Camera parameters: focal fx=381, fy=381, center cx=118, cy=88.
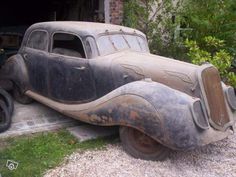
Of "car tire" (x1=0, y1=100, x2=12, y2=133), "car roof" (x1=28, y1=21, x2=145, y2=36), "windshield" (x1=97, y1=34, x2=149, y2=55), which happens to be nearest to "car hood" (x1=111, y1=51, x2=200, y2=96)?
"windshield" (x1=97, y1=34, x2=149, y2=55)

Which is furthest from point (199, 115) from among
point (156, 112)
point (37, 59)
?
point (37, 59)

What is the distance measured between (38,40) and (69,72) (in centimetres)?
122

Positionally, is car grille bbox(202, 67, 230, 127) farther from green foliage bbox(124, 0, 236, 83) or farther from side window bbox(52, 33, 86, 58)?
green foliage bbox(124, 0, 236, 83)

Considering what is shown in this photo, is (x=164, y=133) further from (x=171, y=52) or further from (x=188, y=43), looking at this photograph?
(x=171, y=52)

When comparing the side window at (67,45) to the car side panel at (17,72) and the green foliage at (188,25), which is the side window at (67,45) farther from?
the green foliage at (188,25)

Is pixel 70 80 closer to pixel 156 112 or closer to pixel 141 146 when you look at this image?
pixel 141 146

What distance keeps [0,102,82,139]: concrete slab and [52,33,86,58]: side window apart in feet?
4.14

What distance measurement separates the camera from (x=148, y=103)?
522 cm

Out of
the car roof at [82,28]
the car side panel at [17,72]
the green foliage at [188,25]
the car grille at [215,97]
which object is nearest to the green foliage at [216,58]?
the green foliage at [188,25]

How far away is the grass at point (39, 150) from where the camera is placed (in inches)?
201

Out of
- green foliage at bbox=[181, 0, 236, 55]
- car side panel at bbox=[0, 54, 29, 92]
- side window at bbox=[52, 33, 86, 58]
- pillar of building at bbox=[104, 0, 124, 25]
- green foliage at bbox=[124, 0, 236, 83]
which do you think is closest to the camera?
side window at bbox=[52, 33, 86, 58]

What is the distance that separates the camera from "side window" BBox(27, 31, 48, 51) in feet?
23.2

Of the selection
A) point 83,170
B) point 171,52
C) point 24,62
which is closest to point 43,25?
point 24,62

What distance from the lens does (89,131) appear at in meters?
6.56
